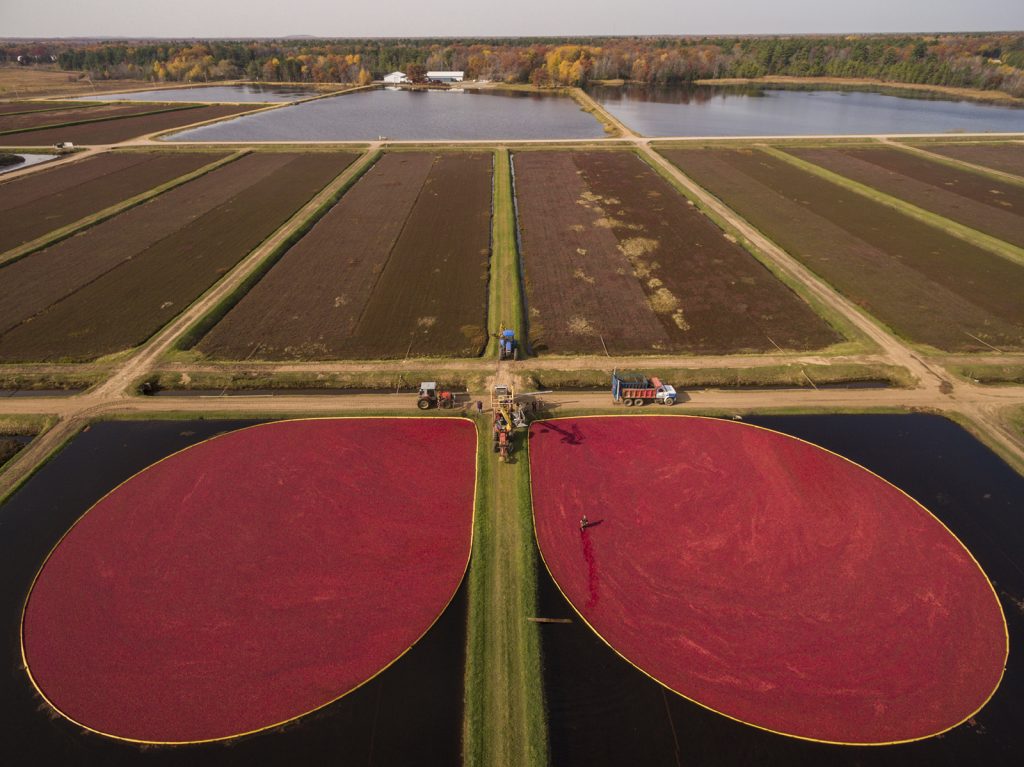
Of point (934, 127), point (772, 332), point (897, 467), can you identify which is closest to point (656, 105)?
point (934, 127)

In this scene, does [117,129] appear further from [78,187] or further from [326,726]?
[326,726]

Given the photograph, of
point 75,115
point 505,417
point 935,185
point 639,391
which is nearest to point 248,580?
point 505,417

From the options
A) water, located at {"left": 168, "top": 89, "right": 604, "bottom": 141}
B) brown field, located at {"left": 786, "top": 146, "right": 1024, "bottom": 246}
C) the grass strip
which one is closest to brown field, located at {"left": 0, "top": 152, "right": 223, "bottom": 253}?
water, located at {"left": 168, "top": 89, "right": 604, "bottom": 141}

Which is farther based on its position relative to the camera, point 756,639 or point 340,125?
point 340,125

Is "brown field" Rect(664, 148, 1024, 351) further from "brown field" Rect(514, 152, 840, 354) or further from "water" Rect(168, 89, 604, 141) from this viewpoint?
"water" Rect(168, 89, 604, 141)

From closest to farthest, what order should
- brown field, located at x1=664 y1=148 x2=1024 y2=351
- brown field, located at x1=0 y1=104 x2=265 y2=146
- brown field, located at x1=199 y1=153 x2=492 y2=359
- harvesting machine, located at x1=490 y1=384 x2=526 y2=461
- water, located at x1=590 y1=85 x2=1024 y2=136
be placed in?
harvesting machine, located at x1=490 y1=384 x2=526 y2=461 → brown field, located at x1=199 y1=153 x2=492 y2=359 → brown field, located at x1=664 y1=148 x2=1024 y2=351 → brown field, located at x1=0 y1=104 x2=265 y2=146 → water, located at x1=590 y1=85 x2=1024 y2=136

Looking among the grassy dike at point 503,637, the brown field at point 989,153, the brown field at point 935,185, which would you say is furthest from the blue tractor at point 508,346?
the brown field at point 989,153

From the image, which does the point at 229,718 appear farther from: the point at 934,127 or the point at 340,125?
the point at 934,127
